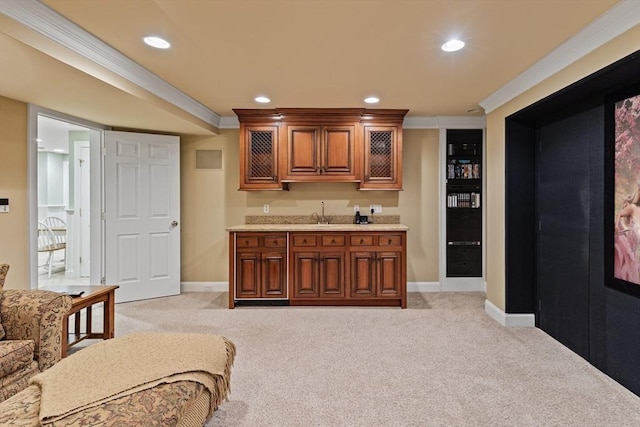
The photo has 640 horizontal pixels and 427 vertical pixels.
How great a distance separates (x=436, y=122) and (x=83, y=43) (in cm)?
406

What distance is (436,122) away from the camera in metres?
4.76

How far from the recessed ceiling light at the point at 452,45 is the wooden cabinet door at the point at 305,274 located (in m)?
2.52

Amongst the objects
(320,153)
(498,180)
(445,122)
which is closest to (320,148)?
(320,153)

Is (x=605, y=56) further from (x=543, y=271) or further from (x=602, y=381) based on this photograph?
(x=602, y=381)

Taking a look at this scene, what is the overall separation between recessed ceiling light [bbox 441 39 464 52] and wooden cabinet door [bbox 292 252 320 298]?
8.26ft

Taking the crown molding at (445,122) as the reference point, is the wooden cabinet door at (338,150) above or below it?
below

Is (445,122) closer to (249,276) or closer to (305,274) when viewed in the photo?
(305,274)

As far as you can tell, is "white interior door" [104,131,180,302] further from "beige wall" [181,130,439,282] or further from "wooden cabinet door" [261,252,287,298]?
"wooden cabinet door" [261,252,287,298]

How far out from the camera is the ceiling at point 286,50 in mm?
2025

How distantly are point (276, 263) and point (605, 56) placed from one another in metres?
3.46

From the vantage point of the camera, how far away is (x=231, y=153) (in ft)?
15.9

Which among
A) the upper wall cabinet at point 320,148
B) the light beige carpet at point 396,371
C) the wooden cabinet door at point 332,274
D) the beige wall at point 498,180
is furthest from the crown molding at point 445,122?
the light beige carpet at point 396,371

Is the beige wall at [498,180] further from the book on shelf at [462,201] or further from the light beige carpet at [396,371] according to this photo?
the book on shelf at [462,201]

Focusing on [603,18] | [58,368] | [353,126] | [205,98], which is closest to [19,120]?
[205,98]
